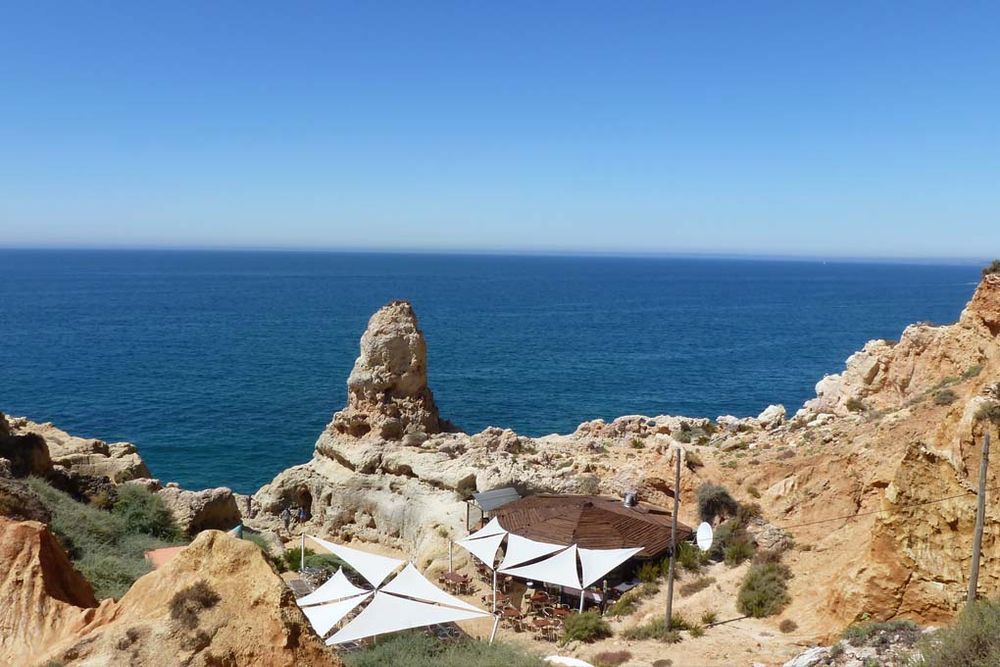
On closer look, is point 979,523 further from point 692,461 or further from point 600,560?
point 692,461

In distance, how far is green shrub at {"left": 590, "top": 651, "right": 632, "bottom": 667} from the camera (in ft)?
46.1

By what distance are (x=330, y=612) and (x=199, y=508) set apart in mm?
6289

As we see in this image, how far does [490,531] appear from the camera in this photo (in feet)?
64.6

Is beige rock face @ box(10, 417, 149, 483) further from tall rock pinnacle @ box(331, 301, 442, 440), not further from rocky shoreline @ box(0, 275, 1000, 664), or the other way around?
tall rock pinnacle @ box(331, 301, 442, 440)

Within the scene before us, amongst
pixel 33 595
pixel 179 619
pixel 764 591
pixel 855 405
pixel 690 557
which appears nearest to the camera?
pixel 179 619

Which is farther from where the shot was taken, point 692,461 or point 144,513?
point 692,461

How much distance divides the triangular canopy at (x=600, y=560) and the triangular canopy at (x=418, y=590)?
3.16 meters

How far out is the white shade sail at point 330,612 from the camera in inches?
610

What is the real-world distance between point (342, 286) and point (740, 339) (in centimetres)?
9595

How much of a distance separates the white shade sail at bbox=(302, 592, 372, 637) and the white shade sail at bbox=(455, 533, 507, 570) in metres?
3.41

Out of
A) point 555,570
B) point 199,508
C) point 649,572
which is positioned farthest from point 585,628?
point 199,508

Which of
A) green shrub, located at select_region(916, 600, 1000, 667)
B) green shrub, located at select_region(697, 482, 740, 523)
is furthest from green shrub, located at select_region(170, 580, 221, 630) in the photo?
green shrub, located at select_region(697, 482, 740, 523)

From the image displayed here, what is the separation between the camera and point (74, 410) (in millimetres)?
44719

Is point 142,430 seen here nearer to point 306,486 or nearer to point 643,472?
point 306,486
